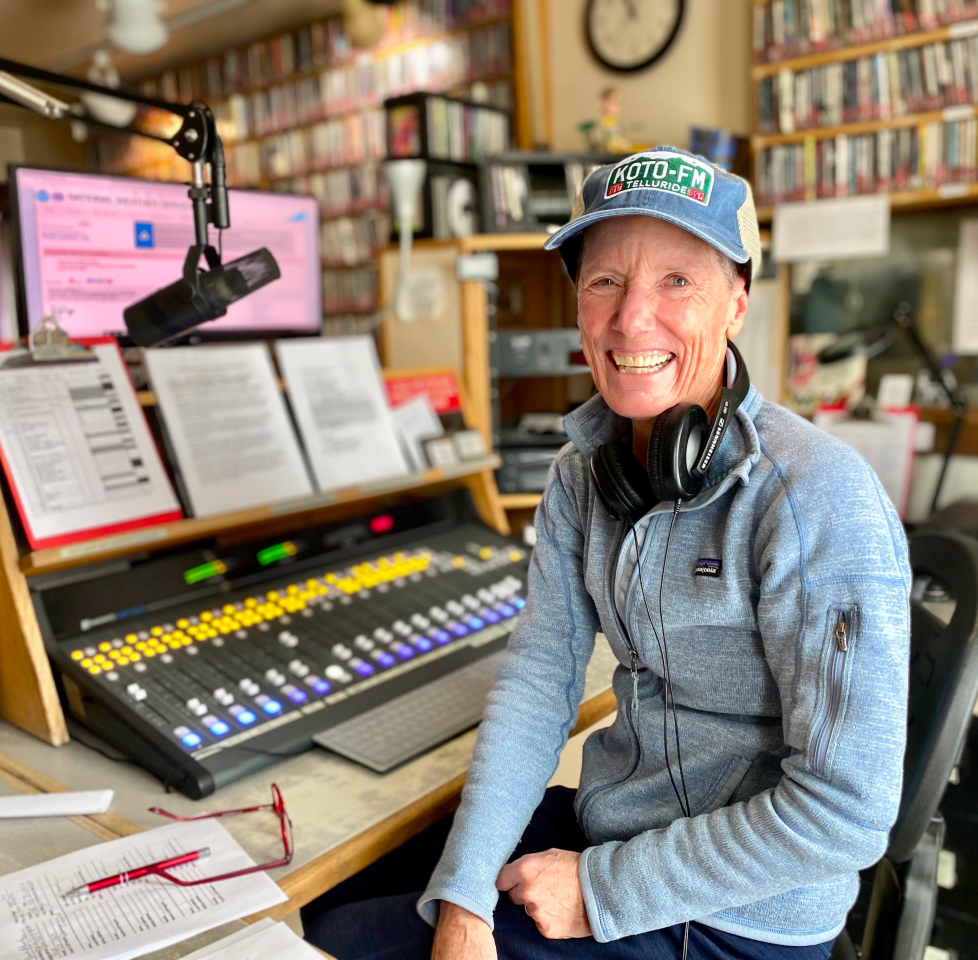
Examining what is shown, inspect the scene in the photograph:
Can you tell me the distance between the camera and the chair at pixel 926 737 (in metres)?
0.93

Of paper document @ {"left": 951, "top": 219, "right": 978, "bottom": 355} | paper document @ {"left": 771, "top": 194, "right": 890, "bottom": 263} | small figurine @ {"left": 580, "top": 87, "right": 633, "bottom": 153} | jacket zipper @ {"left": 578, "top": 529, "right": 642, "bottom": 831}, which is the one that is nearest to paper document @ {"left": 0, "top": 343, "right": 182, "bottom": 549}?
jacket zipper @ {"left": 578, "top": 529, "right": 642, "bottom": 831}

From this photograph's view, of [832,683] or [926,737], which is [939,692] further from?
[832,683]

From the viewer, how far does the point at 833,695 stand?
29.6 inches

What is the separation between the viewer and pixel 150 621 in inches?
48.2

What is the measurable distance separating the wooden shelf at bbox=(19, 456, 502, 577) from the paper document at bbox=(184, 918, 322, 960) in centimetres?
56

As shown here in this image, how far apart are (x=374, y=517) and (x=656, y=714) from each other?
2.55 feet

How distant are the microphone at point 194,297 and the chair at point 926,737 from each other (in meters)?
0.90

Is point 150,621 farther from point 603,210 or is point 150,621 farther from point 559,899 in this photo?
point 603,210

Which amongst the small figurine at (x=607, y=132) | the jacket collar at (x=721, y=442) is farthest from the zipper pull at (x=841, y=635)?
the small figurine at (x=607, y=132)

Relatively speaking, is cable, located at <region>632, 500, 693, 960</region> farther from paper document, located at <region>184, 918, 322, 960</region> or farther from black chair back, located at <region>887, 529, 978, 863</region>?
paper document, located at <region>184, 918, 322, 960</region>

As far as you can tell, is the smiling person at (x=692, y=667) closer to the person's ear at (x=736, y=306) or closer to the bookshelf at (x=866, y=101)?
the person's ear at (x=736, y=306)

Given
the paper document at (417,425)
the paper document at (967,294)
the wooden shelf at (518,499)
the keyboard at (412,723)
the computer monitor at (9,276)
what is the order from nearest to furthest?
the keyboard at (412,723)
the computer monitor at (9,276)
the paper document at (417,425)
the wooden shelf at (518,499)
the paper document at (967,294)

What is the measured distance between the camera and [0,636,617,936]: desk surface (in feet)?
2.93

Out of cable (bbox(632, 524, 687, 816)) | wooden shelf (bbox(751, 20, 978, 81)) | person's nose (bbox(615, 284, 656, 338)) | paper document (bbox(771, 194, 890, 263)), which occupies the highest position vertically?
wooden shelf (bbox(751, 20, 978, 81))
